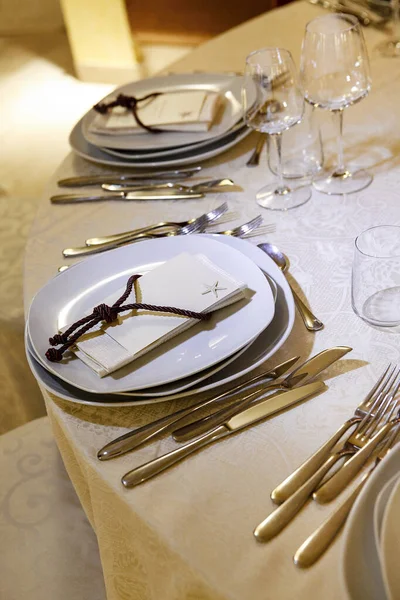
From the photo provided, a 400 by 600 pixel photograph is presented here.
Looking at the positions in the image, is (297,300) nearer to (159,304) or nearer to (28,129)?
(159,304)

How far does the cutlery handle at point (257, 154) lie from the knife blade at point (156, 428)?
1.61 feet

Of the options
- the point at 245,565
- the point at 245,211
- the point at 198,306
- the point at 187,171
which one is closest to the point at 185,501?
the point at 245,565

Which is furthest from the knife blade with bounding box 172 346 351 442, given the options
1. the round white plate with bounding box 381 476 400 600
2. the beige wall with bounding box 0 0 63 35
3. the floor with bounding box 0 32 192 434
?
the beige wall with bounding box 0 0 63 35

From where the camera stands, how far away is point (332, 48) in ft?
3.33

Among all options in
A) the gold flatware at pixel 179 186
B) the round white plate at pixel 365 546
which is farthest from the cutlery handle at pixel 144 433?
the gold flatware at pixel 179 186

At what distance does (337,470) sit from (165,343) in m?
0.26

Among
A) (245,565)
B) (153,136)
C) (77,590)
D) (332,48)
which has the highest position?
(332,48)

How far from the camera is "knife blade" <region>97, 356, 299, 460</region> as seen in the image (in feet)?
2.40

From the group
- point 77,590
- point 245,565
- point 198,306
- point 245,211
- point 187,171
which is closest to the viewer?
point 245,565

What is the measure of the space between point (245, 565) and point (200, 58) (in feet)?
3.88

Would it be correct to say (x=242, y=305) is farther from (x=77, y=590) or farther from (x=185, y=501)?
(x=77, y=590)

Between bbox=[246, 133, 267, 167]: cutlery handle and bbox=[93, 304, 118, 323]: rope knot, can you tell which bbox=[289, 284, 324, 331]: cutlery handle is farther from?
bbox=[246, 133, 267, 167]: cutlery handle

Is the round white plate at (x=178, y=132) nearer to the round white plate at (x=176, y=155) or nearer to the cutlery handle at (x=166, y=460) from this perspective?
the round white plate at (x=176, y=155)

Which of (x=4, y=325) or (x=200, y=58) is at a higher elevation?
(x=200, y=58)
